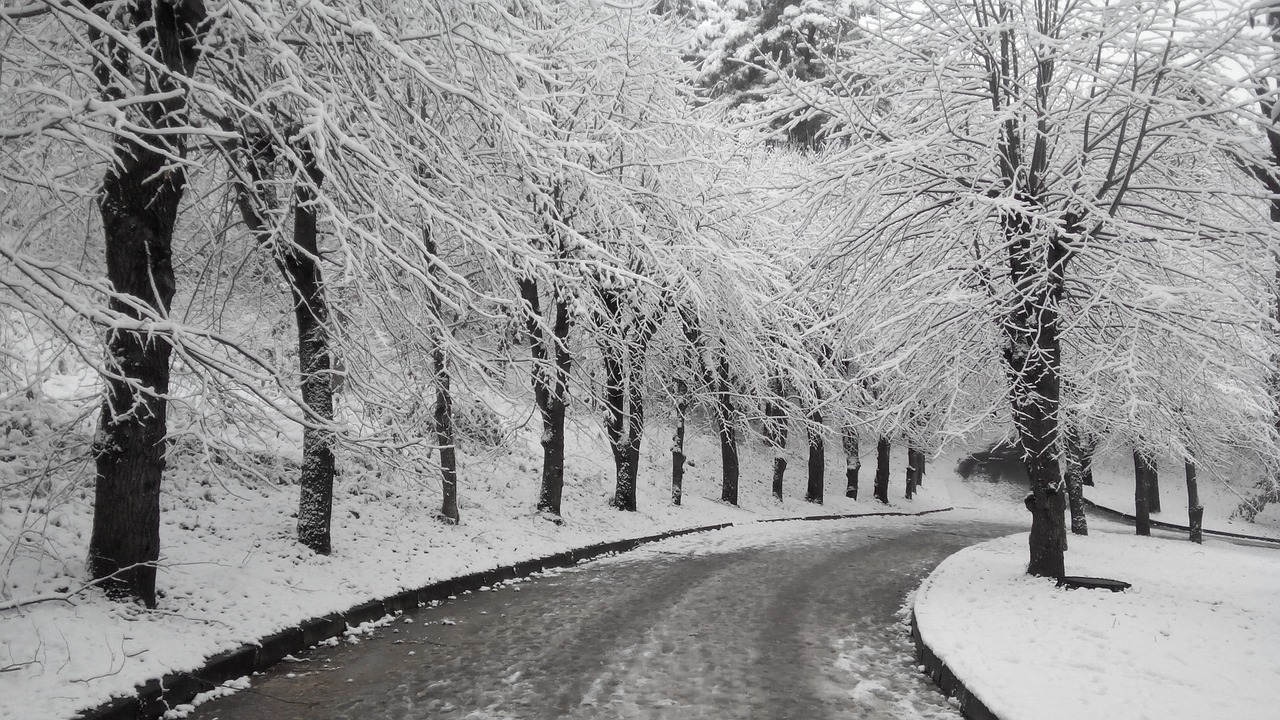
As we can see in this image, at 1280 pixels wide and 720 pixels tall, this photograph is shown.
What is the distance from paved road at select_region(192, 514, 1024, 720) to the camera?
626 cm

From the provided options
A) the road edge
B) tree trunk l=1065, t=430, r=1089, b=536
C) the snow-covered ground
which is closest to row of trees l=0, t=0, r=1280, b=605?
tree trunk l=1065, t=430, r=1089, b=536

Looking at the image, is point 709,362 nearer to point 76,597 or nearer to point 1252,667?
point 1252,667

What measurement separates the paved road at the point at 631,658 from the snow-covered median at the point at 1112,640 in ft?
2.09

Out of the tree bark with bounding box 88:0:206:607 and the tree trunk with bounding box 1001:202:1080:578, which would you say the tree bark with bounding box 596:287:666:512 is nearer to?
the tree trunk with bounding box 1001:202:1080:578

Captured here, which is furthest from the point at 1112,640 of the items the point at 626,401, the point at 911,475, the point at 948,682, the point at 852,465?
the point at 911,475

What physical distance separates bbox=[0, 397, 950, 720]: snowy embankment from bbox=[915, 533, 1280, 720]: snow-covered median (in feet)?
16.4

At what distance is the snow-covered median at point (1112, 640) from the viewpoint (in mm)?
6094

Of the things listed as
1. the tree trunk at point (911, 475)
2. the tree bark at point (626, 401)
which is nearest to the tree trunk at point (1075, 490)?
the tree bark at point (626, 401)

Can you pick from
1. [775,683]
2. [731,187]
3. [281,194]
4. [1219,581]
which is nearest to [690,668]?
[775,683]

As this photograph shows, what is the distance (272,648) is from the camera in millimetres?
7273

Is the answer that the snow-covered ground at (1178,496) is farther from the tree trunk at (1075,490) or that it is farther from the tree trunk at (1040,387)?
the tree trunk at (1040,387)

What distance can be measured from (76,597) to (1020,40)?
1345cm

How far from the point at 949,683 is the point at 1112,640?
221cm

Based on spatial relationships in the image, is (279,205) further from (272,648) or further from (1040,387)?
(1040,387)
